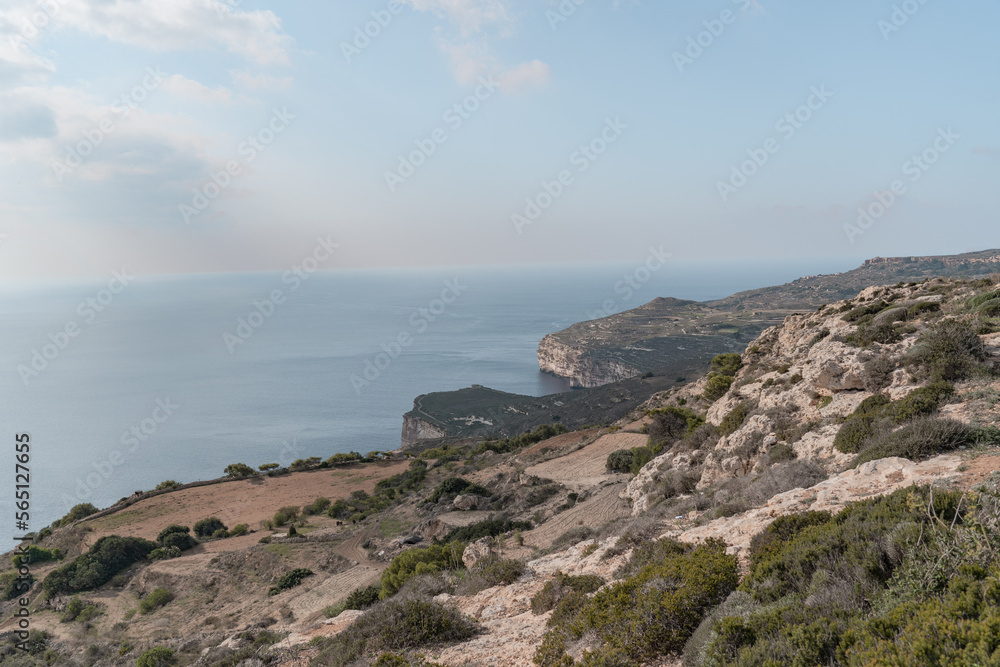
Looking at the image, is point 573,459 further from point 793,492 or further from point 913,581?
point 913,581

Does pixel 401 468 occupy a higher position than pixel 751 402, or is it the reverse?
pixel 751 402

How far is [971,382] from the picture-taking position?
999 cm

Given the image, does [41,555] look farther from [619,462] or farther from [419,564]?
[619,462]

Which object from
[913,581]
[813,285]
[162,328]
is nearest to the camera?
[913,581]

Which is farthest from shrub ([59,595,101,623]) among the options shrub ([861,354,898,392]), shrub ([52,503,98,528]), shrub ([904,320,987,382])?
shrub ([904,320,987,382])

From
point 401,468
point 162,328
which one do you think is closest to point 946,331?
point 401,468

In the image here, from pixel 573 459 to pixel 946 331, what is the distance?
20.4 m

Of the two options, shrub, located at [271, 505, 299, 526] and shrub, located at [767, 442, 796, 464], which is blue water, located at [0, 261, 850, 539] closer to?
shrub, located at [271, 505, 299, 526]

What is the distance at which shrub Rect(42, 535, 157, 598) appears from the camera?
2089 centimetres

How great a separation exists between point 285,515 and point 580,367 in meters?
85.5

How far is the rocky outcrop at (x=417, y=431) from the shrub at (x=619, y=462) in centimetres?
4517

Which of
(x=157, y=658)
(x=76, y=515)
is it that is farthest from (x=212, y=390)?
(x=157, y=658)

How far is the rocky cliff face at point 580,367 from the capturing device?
104 m

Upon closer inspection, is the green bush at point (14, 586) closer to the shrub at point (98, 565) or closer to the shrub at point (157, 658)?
the shrub at point (98, 565)
